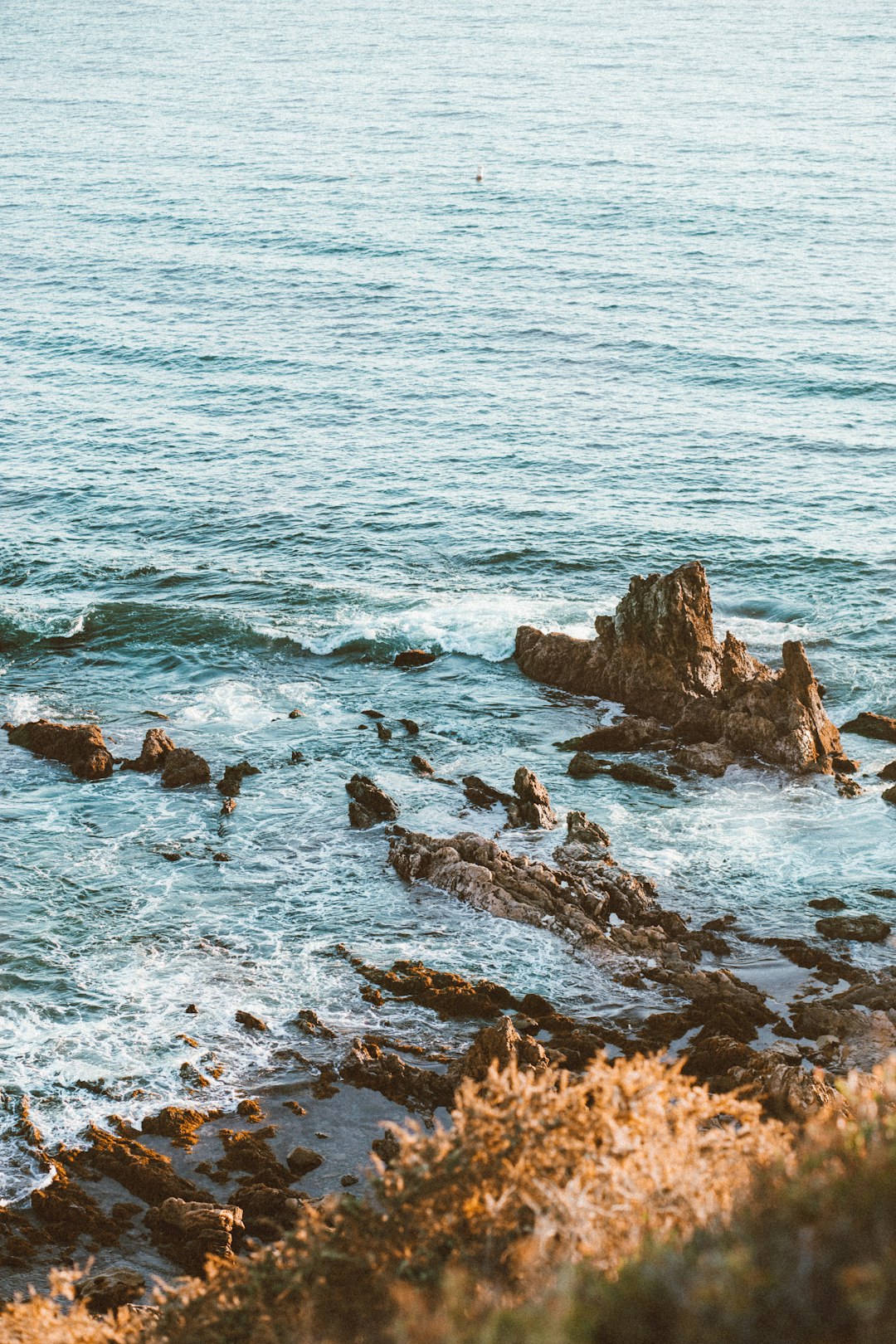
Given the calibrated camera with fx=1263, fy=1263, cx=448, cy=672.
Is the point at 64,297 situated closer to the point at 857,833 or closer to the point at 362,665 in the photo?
the point at 362,665

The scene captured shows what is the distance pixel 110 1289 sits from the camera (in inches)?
658

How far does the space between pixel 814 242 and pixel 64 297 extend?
1775 inches

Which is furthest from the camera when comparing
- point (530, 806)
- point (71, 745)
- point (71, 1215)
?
point (71, 745)

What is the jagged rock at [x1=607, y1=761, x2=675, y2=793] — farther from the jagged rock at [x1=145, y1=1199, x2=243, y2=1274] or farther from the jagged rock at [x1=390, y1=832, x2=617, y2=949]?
the jagged rock at [x1=145, y1=1199, x2=243, y2=1274]

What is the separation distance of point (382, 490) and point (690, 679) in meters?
20.8

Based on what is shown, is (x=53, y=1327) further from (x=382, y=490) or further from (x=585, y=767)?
(x=382, y=490)

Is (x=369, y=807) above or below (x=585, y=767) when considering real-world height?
below

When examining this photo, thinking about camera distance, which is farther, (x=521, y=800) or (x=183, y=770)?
(x=183, y=770)

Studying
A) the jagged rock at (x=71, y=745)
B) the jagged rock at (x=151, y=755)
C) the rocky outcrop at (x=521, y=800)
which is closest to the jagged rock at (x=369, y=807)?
the rocky outcrop at (x=521, y=800)

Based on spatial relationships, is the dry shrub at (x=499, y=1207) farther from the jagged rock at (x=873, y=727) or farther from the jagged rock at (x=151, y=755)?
the jagged rock at (x=873, y=727)

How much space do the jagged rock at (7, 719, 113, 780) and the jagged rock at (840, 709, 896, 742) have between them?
20219 millimetres

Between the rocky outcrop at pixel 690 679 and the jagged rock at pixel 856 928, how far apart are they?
6.85 m

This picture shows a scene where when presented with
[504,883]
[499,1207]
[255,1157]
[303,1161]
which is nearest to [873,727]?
[504,883]

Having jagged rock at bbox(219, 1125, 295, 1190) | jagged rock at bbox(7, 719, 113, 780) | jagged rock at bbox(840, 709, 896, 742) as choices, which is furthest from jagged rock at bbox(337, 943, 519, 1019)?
jagged rock at bbox(840, 709, 896, 742)
